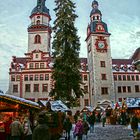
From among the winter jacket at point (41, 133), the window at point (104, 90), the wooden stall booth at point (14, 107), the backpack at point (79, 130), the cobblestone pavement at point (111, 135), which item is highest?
the window at point (104, 90)

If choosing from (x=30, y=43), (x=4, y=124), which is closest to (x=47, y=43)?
(x=30, y=43)

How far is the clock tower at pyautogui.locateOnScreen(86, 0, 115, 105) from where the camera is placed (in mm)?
55219

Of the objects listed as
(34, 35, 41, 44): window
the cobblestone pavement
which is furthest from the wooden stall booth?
(34, 35, 41, 44): window

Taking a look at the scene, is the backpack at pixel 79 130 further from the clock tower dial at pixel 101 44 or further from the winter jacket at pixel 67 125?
the clock tower dial at pixel 101 44

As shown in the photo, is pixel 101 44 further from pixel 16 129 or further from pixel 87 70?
pixel 16 129

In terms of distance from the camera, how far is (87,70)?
59.4m

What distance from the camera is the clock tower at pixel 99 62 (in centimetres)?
5522

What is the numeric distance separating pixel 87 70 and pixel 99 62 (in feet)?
12.1

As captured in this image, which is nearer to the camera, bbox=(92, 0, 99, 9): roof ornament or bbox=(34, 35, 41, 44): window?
bbox=(34, 35, 41, 44): window

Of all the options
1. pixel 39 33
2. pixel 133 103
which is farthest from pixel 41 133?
pixel 39 33

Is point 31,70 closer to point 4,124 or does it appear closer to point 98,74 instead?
point 98,74

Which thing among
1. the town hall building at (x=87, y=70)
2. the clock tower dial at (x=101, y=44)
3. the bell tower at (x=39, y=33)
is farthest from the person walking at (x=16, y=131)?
the clock tower dial at (x=101, y=44)

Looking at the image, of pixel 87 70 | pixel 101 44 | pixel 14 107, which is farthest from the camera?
pixel 87 70

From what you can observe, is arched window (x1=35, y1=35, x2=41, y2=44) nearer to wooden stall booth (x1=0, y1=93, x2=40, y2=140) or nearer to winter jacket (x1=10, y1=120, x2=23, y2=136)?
wooden stall booth (x1=0, y1=93, x2=40, y2=140)
